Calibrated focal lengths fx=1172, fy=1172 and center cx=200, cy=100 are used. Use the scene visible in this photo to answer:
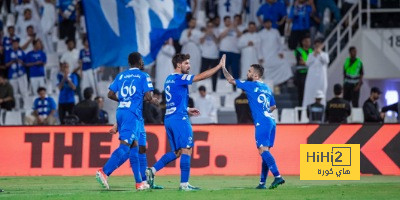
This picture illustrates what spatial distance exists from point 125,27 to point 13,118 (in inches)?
199

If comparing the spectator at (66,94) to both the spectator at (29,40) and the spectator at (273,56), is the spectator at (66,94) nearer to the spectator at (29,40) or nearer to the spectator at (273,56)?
the spectator at (29,40)

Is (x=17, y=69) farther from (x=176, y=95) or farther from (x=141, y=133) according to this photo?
(x=176, y=95)

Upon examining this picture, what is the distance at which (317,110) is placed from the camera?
1151 inches

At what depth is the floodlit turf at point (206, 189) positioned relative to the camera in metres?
17.9

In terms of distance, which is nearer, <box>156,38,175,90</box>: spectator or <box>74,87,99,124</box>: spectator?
<box>74,87,99,124</box>: spectator

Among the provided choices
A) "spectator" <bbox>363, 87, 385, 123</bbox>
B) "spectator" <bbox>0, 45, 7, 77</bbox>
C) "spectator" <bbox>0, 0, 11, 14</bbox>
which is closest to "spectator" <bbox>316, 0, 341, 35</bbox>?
"spectator" <bbox>363, 87, 385, 123</bbox>

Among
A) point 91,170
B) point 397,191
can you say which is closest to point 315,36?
point 91,170

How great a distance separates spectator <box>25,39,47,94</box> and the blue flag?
456 cm

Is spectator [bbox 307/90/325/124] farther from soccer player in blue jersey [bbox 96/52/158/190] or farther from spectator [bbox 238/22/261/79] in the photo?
soccer player in blue jersey [bbox 96/52/158/190]

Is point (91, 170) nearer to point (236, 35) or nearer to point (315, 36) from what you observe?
point (236, 35)

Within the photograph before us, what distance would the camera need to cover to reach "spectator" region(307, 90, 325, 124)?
2920 centimetres

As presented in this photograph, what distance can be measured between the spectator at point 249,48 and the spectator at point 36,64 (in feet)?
18.4

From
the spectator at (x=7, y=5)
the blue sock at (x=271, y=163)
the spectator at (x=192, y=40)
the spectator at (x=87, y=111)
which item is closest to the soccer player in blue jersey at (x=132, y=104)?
the blue sock at (x=271, y=163)

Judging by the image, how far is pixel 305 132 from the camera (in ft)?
82.8
